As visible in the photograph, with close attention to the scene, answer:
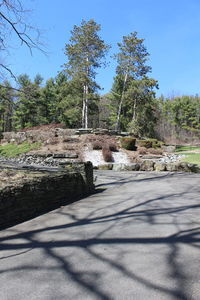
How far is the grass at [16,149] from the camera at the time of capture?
20594mm

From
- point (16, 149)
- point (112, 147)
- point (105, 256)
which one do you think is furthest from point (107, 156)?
point (105, 256)

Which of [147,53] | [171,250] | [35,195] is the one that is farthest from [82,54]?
[171,250]

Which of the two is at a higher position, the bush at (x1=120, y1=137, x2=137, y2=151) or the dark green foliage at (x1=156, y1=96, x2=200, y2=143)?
the dark green foliage at (x1=156, y1=96, x2=200, y2=143)

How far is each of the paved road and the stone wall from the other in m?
0.25

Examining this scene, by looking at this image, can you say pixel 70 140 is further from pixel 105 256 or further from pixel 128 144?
pixel 105 256

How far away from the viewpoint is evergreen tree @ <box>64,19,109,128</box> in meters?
28.1

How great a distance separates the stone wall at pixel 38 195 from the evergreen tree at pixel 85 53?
22022mm

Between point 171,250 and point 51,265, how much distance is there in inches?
51.9

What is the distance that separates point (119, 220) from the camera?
3.98 metres

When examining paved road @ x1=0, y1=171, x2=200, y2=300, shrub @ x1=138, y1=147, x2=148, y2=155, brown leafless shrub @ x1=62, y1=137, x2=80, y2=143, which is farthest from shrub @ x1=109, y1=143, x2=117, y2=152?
paved road @ x1=0, y1=171, x2=200, y2=300

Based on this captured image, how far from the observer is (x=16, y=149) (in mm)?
21484

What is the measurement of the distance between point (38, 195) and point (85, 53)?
27.0 meters

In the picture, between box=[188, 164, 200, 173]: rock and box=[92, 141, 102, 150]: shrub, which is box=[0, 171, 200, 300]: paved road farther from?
box=[92, 141, 102, 150]: shrub

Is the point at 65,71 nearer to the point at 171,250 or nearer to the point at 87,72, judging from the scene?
the point at 87,72
